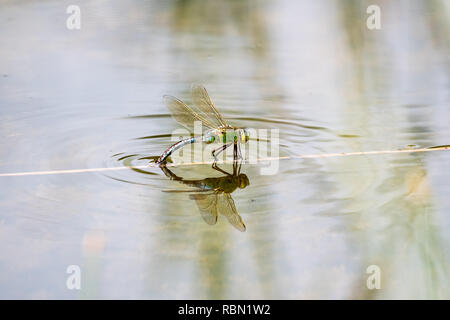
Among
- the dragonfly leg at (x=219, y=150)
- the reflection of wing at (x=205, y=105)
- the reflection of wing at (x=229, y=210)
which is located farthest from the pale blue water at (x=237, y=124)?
the dragonfly leg at (x=219, y=150)

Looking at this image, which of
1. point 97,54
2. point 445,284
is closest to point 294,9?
point 97,54

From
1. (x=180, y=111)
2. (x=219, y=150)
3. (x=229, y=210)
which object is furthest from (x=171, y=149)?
(x=229, y=210)

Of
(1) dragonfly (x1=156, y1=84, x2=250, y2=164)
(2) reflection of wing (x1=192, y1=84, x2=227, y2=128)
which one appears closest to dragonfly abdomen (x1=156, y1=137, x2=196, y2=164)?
(1) dragonfly (x1=156, y1=84, x2=250, y2=164)

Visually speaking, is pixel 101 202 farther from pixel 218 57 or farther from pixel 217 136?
pixel 218 57

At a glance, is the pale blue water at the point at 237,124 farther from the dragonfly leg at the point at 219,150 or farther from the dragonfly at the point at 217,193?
the dragonfly leg at the point at 219,150

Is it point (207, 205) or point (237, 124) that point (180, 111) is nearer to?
point (237, 124)

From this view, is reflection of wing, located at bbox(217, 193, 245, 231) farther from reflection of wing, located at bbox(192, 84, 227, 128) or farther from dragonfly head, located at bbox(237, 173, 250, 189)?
reflection of wing, located at bbox(192, 84, 227, 128)
